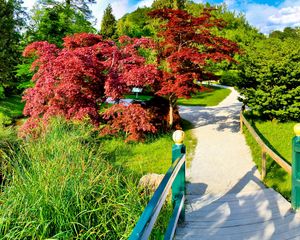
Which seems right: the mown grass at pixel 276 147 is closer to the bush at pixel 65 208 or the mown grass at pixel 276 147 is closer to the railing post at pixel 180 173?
the railing post at pixel 180 173

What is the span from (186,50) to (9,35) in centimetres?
1243

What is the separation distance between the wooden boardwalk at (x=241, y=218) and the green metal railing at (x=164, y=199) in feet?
0.85

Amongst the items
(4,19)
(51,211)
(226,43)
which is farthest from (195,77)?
(4,19)

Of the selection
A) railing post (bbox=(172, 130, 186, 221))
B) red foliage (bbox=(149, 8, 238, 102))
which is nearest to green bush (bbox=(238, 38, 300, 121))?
red foliage (bbox=(149, 8, 238, 102))

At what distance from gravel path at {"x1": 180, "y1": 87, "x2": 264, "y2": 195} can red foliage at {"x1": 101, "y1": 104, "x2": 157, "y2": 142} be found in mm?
1399

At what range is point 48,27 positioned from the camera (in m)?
16.3

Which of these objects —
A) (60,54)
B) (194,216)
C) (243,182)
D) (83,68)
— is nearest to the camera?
(194,216)

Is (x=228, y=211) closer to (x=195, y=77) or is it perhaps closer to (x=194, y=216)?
(x=194, y=216)

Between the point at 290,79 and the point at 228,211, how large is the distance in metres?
6.98

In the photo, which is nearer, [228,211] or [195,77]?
[228,211]

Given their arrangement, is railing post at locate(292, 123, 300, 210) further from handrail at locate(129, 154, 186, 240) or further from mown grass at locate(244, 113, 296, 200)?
handrail at locate(129, 154, 186, 240)

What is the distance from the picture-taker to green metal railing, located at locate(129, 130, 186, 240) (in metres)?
1.52

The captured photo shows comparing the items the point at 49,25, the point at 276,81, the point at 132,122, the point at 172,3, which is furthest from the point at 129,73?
the point at 172,3

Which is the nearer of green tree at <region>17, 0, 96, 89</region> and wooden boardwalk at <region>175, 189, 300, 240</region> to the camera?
wooden boardwalk at <region>175, 189, 300, 240</region>
